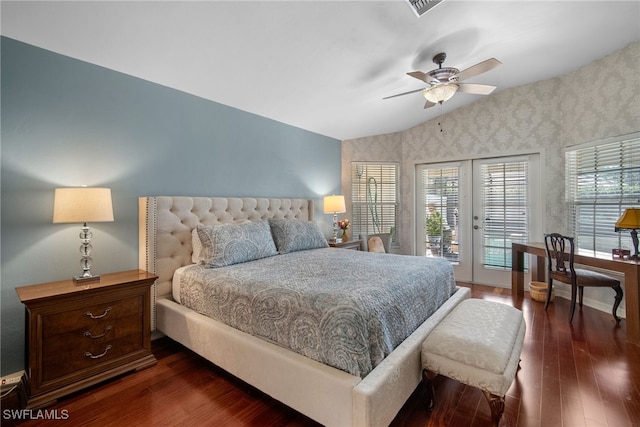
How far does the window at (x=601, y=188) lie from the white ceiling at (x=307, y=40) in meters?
1.11

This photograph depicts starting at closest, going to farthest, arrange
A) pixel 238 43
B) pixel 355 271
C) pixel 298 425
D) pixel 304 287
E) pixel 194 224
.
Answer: pixel 298 425, pixel 304 287, pixel 355 271, pixel 238 43, pixel 194 224

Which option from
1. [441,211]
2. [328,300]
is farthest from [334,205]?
[328,300]

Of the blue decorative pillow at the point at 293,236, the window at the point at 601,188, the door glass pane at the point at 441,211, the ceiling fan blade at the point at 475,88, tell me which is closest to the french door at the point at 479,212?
the door glass pane at the point at 441,211

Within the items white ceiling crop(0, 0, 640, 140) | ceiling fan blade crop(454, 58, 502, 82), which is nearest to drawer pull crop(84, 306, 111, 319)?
white ceiling crop(0, 0, 640, 140)

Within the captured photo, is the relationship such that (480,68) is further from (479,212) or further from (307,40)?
(479,212)

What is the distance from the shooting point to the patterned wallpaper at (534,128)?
3.19 meters

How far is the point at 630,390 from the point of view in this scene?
1910mm

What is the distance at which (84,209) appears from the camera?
2.01 metres

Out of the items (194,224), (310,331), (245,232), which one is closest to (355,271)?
(310,331)

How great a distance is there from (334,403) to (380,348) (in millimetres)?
356

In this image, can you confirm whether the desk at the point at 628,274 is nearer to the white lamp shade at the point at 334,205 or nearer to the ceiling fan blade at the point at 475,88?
the ceiling fan blade at the point at 475,88

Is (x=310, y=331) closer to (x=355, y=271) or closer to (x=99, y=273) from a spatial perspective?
(x=355, y=271)

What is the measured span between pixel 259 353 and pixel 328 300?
585 mm

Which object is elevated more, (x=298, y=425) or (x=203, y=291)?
(x=203, y=291)
